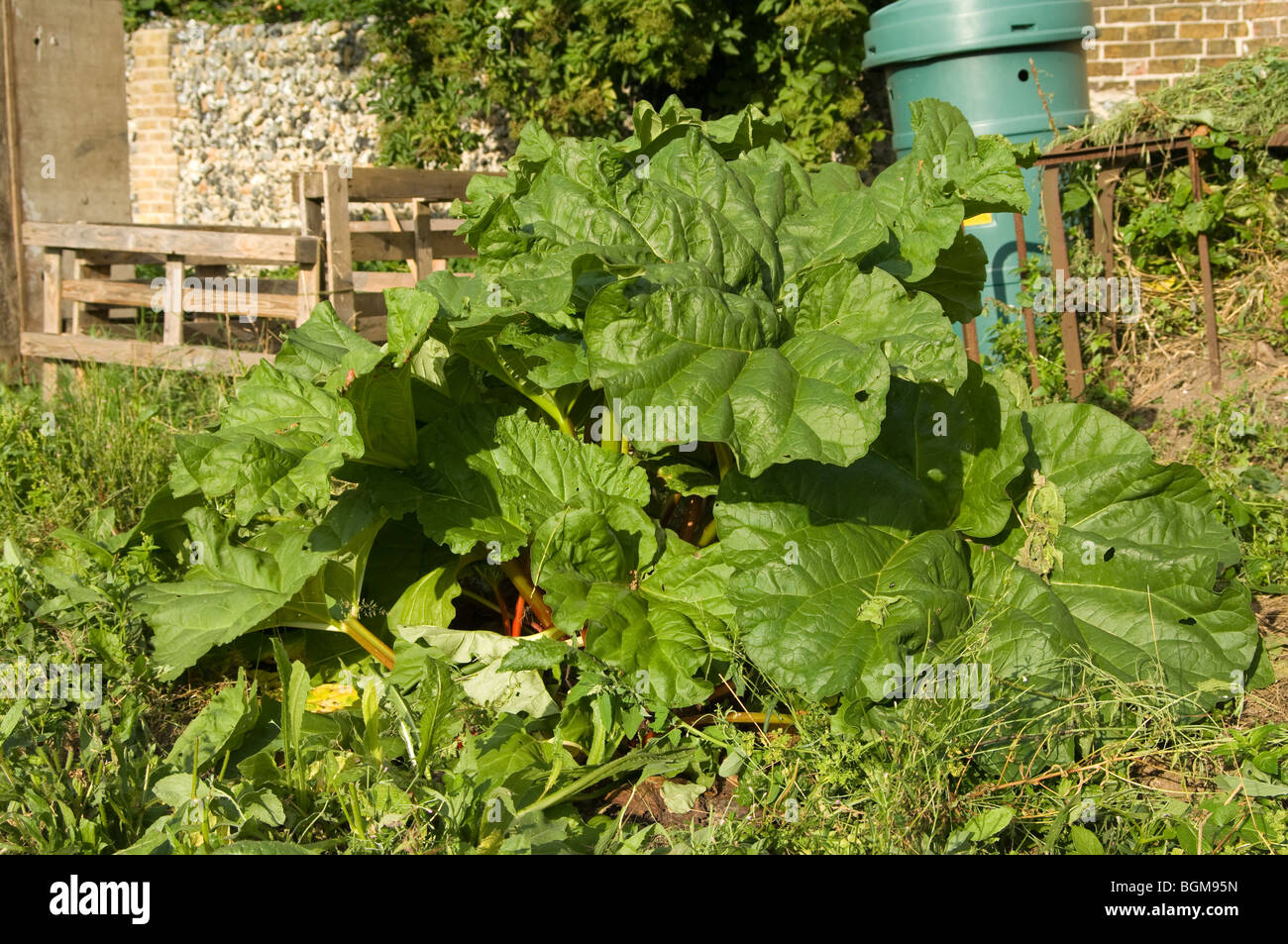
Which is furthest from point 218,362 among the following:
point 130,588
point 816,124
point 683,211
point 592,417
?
point 816,124

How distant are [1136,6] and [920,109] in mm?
4877

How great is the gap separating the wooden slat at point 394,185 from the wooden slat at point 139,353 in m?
0.92

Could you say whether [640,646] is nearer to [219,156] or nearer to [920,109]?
[920,109]

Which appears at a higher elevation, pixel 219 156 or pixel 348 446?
pixel 219 156

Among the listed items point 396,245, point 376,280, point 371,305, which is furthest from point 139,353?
point 396,245

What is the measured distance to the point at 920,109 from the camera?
2797 mm
